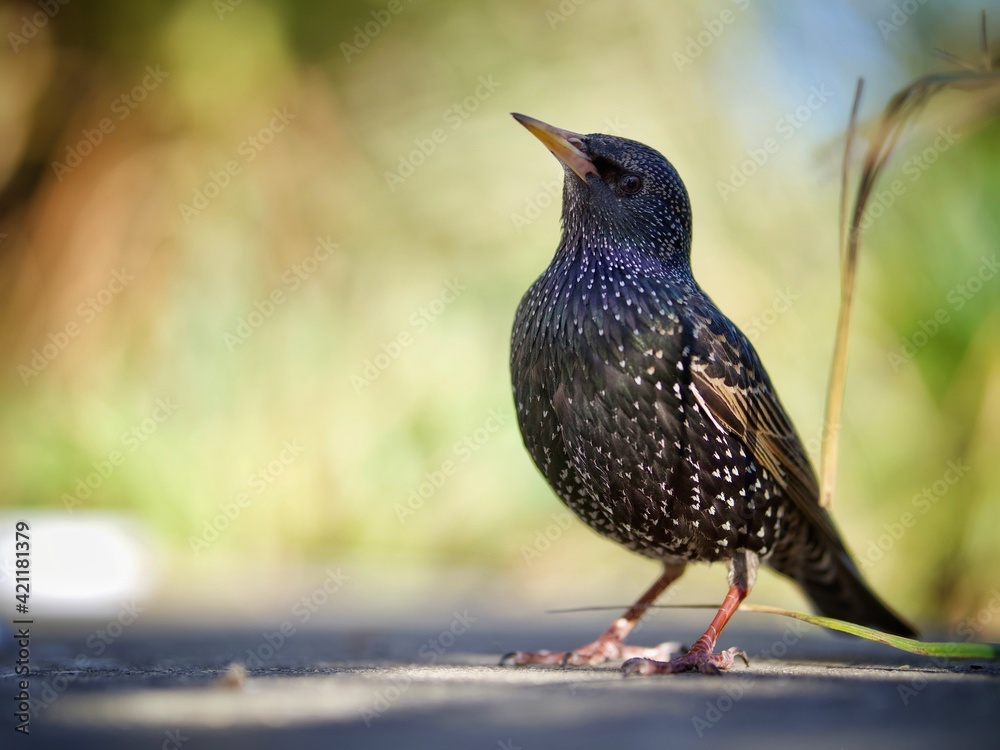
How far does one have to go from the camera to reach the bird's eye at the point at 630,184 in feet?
10.6

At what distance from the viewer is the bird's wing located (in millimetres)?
2963

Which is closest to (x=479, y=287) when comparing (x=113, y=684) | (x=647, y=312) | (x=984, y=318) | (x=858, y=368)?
(x=858, y=368)

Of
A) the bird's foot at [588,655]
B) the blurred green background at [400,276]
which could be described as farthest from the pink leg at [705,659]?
the blurred green background at [400,276]

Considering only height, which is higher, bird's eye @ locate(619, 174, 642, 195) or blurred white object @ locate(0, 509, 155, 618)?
bird's eye @ locate(619, 174, 642, 195)

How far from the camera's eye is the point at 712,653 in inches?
111

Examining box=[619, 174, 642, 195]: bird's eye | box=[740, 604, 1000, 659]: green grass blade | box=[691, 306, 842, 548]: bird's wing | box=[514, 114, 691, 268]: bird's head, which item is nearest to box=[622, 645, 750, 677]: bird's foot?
box=[740, 604, 1000, 659]: green grass blade

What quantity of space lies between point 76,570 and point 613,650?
3263mm

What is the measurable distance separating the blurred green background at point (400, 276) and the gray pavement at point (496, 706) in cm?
339

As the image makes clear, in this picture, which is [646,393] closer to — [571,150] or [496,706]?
[571,150]

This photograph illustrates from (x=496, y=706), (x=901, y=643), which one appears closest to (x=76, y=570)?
(x=496, y=706)

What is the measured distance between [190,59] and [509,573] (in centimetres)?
452

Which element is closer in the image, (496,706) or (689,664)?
(496,706)

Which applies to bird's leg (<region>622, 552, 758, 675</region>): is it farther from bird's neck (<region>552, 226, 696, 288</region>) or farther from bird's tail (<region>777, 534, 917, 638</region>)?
Result: bird's neck (<region>552, 226, 696, 288</region>)

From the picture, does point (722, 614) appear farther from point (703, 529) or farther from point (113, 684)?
point (113, 684)
